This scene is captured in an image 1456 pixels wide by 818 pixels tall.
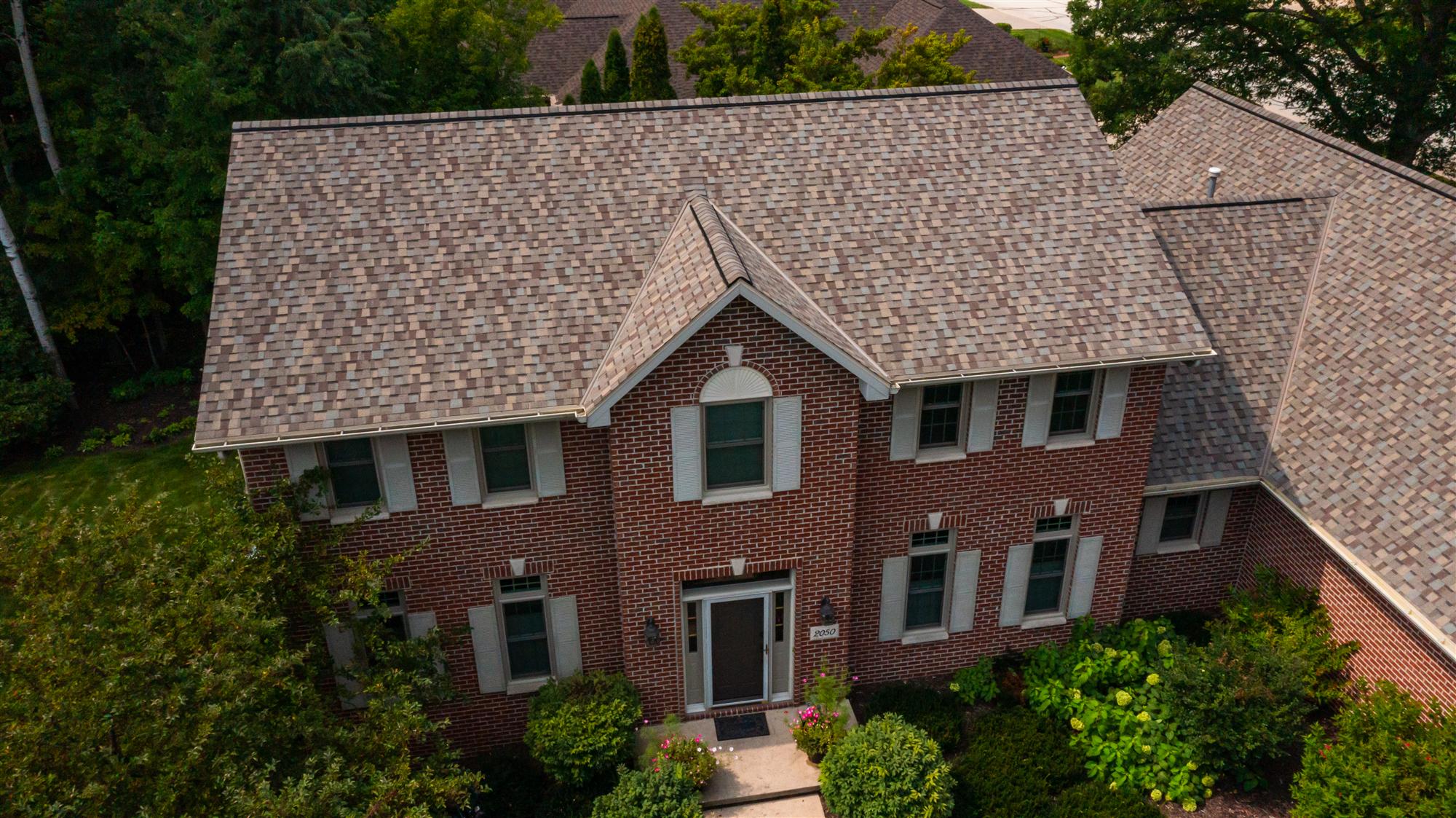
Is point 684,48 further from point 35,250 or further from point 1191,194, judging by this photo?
point 35,250

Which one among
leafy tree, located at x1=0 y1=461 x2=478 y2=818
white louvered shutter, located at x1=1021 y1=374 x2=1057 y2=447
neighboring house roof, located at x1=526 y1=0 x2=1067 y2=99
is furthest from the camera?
neighboring house roof, located at x1=526 y1=0 x2=1067 y2=99

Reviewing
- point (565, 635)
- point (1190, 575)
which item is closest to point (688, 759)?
point (565, 635)

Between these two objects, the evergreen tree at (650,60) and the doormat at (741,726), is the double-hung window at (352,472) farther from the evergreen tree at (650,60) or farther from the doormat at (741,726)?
the evergreen tree at (650,60)

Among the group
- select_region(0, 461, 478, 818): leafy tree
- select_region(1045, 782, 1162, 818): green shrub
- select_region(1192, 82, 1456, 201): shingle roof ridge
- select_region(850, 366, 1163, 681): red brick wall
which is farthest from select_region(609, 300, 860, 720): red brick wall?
select_region(1192, 82, 1456, 201): shingle roof ridge

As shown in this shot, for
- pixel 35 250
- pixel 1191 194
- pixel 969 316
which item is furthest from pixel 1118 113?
pixel 35 250

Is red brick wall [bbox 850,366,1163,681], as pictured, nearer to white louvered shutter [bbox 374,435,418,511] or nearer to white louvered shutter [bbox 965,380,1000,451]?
white louvered shutter [bbox 965,380,1000,451]

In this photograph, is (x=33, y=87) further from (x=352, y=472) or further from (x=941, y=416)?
(x=941, y=416)
